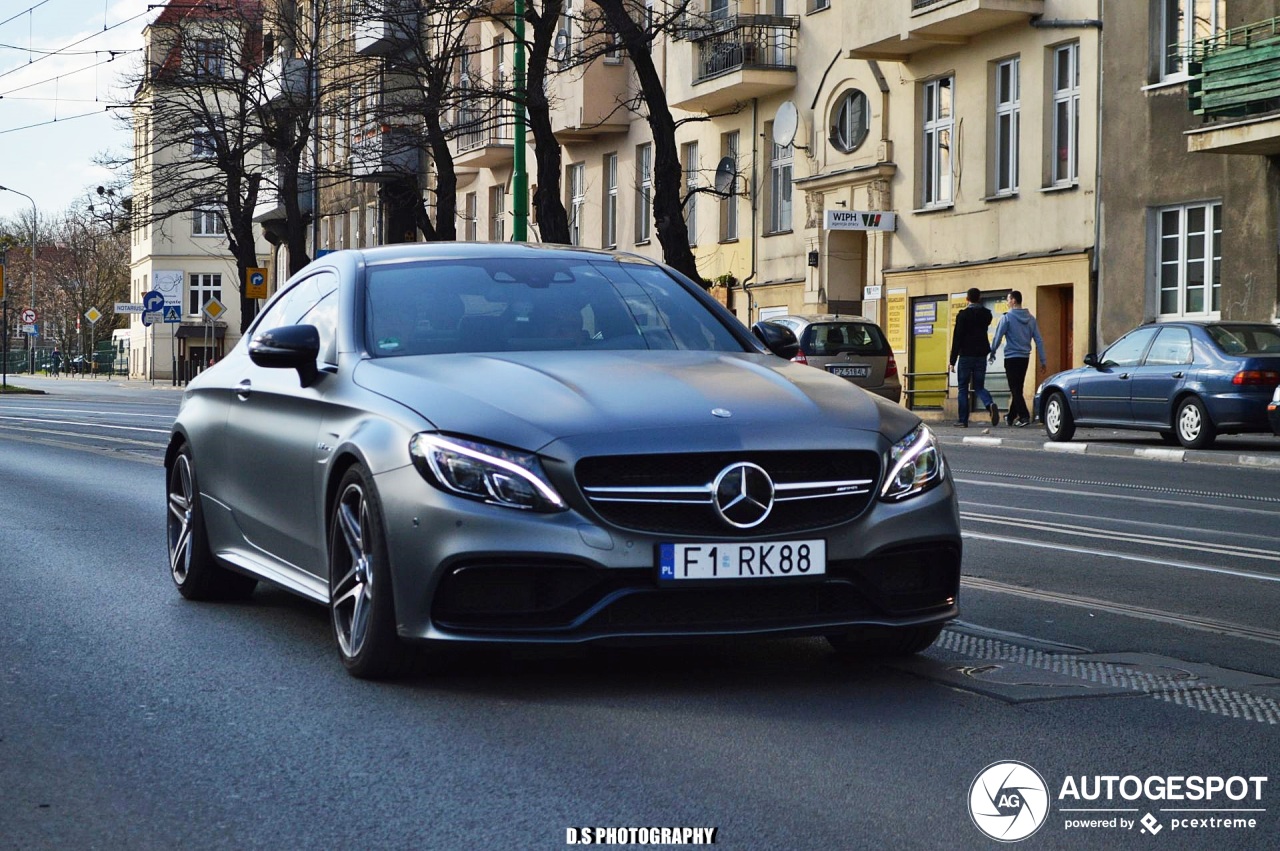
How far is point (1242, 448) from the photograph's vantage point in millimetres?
22125

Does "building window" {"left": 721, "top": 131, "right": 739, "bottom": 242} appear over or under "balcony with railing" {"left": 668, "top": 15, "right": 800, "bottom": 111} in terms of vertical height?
under

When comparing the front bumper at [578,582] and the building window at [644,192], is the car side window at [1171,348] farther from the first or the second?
the building window at [644,192]

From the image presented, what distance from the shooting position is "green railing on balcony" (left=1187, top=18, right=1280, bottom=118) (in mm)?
25188

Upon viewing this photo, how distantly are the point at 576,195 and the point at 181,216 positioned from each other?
49.0 metres

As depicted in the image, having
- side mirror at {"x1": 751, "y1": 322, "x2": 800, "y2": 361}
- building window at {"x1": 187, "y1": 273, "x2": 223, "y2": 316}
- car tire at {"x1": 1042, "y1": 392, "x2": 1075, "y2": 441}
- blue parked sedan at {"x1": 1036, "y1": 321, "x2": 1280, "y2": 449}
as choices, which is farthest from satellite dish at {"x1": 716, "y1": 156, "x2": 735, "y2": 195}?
building window at {"x1": 187, "y1": 273, "x2": 223, "y2": 316}

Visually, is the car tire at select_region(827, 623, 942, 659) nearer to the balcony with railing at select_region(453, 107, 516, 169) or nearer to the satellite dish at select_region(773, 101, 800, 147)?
the satellite dish at select_region(773, 101, 800, 147)

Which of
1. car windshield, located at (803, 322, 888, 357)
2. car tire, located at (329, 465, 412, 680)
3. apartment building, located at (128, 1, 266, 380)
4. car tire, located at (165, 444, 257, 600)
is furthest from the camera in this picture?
apartment building, located at (128, 1, 266, 380)

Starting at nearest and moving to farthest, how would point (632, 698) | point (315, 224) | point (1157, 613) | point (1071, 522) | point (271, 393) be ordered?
point (632, 698) → point (271, 393) → point (1157, 613) → point (1071, 522) → point (315, 224)

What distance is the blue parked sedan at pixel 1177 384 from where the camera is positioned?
21.2 m

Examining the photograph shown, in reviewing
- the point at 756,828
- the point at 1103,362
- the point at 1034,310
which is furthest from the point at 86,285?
Result: the point at 756,828

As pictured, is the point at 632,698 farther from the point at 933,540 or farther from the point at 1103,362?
the point at 1103,362

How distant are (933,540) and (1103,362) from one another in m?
18.4

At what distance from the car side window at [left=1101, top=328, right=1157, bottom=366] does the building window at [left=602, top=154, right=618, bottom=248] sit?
2248 cm

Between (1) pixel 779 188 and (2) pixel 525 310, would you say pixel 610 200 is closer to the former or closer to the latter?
(1) pixel 779 188
